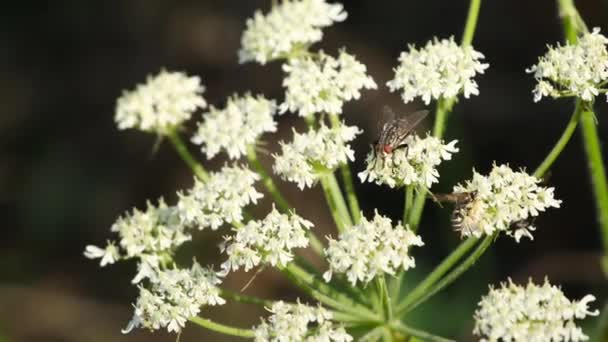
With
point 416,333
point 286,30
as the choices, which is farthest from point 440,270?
point 286,30

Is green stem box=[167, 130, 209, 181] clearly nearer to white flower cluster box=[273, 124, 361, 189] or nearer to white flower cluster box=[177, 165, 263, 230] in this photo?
white flower cluster box=[177, 165, 263, 230]

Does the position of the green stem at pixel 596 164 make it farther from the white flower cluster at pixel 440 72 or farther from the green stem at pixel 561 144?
the white flower cluster at pixel 440 72

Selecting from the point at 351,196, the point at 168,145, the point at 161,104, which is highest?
the point at 168,145

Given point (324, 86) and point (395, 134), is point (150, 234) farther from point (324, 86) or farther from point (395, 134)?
point (395, 134)

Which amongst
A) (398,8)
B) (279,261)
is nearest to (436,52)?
(279,261)

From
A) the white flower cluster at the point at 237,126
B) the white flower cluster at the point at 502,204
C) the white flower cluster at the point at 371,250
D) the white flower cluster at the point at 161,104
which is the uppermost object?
the white flower cluster at the point at 161,104

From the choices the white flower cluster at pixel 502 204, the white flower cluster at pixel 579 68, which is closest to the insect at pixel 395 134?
the white flower cluster at pixel 502 204

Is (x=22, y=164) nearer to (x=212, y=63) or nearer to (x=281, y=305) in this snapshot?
(x=212, y=63)
